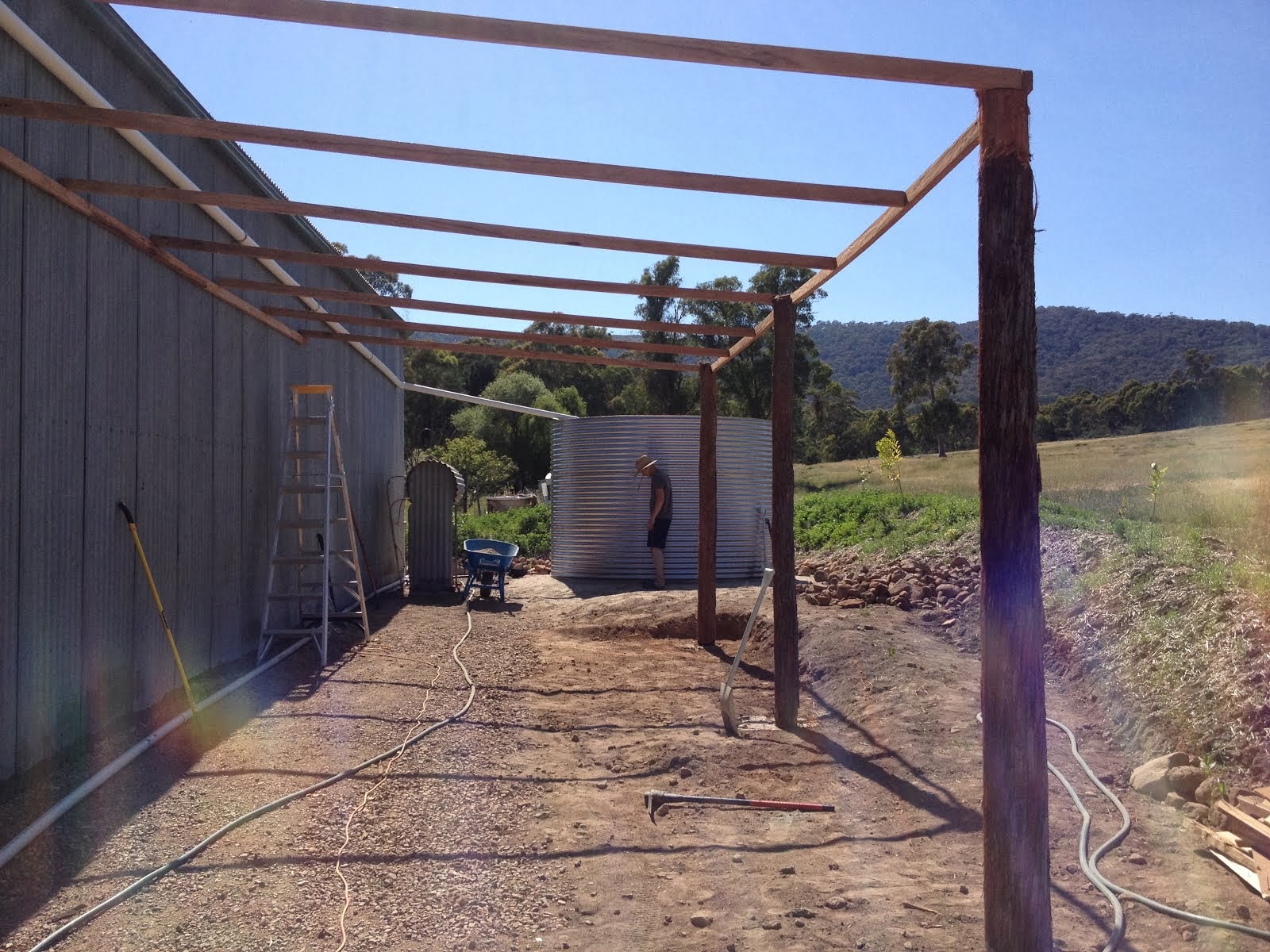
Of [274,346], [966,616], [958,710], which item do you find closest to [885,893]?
[958,710]

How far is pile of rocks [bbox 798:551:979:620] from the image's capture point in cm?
1031

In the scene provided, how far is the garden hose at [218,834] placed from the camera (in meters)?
3.54

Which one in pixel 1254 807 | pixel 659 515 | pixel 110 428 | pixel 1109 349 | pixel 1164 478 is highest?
pixel 1109 349

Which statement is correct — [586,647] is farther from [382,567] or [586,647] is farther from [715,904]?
[715,904]

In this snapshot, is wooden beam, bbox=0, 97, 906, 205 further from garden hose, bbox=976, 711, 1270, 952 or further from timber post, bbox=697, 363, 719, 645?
timber post, bbox=697, 363, 719, 645

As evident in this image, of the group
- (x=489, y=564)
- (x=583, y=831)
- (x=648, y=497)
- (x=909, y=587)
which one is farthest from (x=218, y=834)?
(x=648, y=497)

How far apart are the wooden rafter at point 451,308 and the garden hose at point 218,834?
121 inches

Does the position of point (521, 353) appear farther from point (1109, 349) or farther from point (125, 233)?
point (1109, 349)

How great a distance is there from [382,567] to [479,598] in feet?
6.25

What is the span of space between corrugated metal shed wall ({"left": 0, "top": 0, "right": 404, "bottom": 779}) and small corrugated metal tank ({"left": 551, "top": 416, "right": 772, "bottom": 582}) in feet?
21.5

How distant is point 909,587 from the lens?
1086 cm

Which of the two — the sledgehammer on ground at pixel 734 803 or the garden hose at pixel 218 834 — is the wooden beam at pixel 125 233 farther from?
the sledgehammer on ground at pixel 734 803

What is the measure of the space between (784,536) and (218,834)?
390 cm

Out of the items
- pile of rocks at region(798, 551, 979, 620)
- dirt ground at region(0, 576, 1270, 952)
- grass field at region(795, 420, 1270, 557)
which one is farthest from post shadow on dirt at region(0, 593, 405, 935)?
grass field at region(795, 420, 1270, 557)
